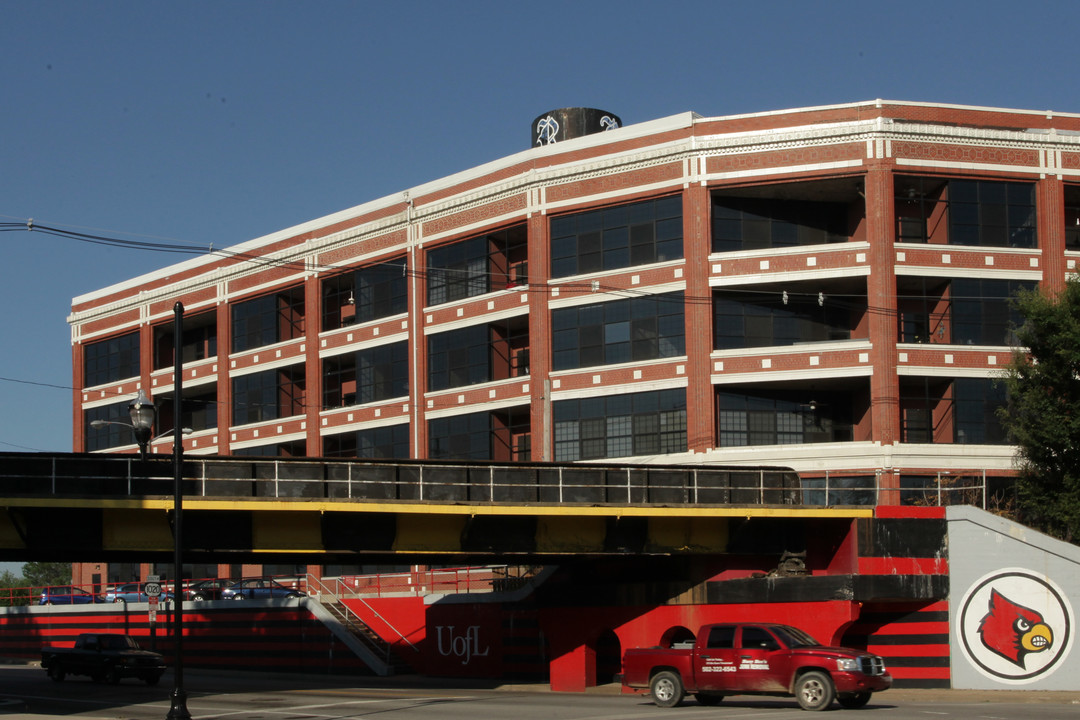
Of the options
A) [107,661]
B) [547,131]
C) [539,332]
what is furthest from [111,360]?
[539,332]

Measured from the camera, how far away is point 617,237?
5006 centimetres

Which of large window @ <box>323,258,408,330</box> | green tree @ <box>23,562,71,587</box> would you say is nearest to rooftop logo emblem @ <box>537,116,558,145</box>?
large window @ <box>323,258,408,330</box>

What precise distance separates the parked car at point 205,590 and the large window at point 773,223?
28602 mm

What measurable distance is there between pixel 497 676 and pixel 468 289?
60.3 ft

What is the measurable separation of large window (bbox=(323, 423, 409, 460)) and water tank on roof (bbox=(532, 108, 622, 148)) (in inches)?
596

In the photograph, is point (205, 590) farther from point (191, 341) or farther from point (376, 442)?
point (191, 341)

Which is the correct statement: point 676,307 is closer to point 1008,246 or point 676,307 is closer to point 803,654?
point 1008,246

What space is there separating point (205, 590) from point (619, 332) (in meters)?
24.1

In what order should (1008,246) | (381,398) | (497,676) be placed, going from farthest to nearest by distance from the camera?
(381,398)
(1008,246)
(497,676)

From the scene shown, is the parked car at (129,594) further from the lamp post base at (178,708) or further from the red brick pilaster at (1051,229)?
the red brick pilaster at (1051,229)

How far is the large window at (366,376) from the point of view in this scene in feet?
191

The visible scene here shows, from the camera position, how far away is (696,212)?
47.9m

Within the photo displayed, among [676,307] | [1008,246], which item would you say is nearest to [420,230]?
[676,307]

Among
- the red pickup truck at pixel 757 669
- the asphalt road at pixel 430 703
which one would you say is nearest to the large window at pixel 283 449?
the asphalt road at pixel 430 703
